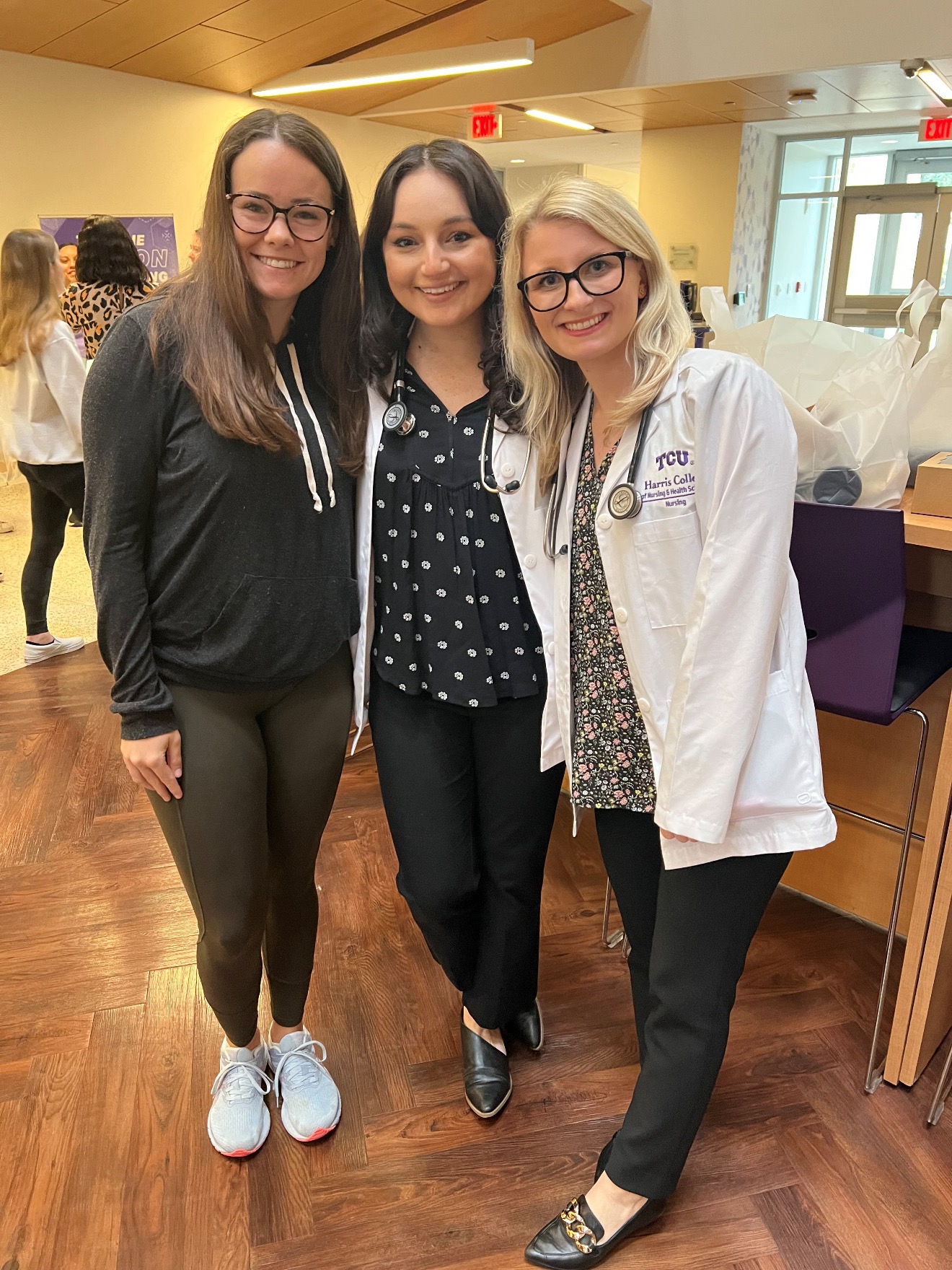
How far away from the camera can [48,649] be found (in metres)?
3.71

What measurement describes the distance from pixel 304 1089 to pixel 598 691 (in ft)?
3.04

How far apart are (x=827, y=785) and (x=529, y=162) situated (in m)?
12.6

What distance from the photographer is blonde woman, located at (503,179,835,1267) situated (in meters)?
1.10

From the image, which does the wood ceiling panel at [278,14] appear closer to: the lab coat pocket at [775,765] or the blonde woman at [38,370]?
the blonde woman at [38,370]

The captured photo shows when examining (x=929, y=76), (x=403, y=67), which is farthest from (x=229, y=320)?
(x=929, y=76)

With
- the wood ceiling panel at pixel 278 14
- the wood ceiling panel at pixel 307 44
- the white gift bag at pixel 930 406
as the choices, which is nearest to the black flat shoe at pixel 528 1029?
the white gift bag at pixel 930 406

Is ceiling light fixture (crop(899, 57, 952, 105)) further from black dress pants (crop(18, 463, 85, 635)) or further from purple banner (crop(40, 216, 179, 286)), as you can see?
black dress pants (crop(18, 463, 85, 635))

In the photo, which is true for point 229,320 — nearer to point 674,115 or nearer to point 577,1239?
point 577,1239

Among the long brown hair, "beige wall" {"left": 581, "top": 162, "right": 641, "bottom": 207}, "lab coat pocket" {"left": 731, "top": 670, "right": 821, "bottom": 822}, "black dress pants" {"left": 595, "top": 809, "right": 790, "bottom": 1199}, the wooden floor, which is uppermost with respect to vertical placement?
"beige wall" {"left": 581, "top": 162, "right": 641, "bottom": 207}

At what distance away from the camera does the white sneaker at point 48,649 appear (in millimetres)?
3676

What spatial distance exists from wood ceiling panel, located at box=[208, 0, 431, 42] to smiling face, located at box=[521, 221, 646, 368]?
5.96 metres

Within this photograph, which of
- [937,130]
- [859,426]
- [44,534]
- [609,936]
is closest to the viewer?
[859,426]

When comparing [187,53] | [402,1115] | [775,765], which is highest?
[187,53]

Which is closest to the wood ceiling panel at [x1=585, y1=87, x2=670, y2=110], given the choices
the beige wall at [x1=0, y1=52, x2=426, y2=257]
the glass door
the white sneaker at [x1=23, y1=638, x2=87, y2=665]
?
the beige wall at [x1=0, y1=52, x2=426, y2=257]
